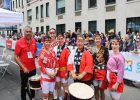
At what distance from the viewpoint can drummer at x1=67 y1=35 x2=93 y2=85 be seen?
6.20m

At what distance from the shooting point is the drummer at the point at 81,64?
620 cm

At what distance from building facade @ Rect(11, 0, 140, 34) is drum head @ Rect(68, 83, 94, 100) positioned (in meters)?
16.0

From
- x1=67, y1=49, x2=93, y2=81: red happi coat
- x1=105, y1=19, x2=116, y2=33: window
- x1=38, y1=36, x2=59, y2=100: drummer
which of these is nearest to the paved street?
x1=38, y1=36, x2=59, y2=100: drummer

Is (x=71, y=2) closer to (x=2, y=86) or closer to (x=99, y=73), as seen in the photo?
(x=2, y=86)

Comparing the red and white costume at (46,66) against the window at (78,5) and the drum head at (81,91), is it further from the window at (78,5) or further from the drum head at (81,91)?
the window at (78,5)

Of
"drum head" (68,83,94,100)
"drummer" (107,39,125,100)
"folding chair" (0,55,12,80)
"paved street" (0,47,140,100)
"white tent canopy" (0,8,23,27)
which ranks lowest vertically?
"paved street" (0,47,140,100)

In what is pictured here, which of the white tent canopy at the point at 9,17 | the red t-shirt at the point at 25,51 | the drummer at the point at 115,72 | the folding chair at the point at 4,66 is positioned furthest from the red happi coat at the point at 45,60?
the folding chair at the point at 4,66

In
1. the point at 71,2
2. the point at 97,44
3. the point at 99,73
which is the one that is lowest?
the point at 99,73

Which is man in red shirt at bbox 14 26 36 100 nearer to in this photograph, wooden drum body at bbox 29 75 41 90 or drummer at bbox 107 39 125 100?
wooden drum body at bbox 29 75 41 90

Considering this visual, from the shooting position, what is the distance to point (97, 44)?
21.2ft

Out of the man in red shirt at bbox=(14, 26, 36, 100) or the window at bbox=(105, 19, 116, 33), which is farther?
the window at bbox=(105, 19, 116, 33)

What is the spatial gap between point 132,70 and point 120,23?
12.5 meters

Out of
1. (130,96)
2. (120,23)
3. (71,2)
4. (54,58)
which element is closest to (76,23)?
(71,2)

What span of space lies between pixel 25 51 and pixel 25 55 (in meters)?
0.10
